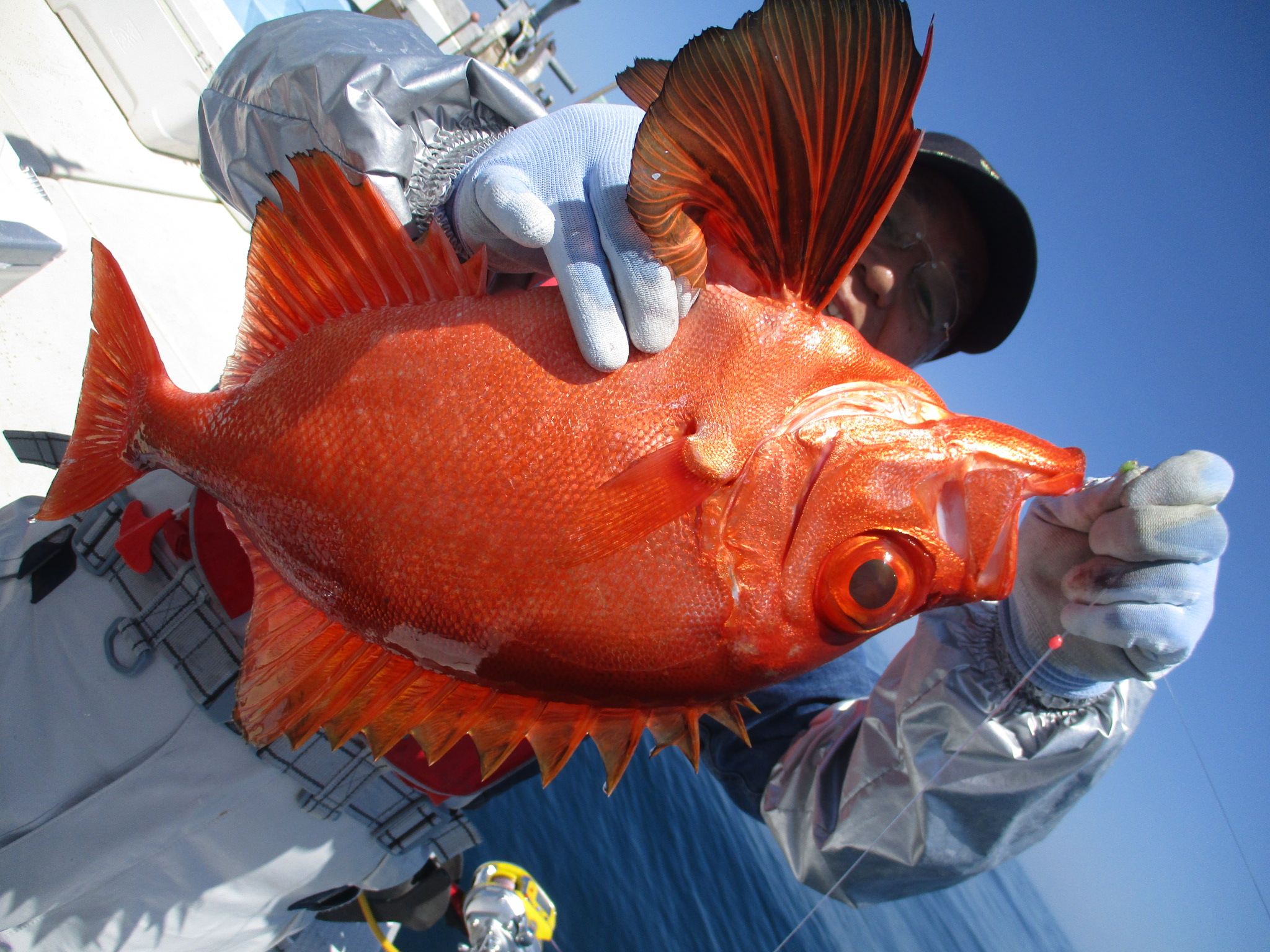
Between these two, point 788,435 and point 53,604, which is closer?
point 788,435

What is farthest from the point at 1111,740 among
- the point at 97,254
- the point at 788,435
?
the point at 97,254

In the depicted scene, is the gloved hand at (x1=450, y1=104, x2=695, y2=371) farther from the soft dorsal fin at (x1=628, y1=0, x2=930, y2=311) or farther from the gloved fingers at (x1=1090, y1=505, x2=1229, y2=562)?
the gloved fingers at (x1=1090, y1=505, x2=1229, y2=562)

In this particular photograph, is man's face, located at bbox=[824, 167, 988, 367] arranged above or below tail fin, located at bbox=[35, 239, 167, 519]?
below

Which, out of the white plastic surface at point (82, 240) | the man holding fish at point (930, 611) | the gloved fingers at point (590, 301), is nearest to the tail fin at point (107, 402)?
the man holding fish at point (930, 611)

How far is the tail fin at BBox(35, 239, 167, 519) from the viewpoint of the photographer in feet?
4.03

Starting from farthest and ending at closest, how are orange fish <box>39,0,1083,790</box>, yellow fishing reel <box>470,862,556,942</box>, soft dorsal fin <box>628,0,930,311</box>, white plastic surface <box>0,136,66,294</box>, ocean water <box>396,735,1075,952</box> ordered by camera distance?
ocean water <box>396,735,1075,952</box>, yellow fishing reel <box>470,862,556,942</box>, white plastic surface <box>0,136,66,294</box>, orange fish <box>39,0,1083,790</box>, soft dorsal fin <box>628,0,930,311</box>

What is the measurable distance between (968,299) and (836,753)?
1.50 m

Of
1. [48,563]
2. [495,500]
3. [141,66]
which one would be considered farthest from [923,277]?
[141,66]

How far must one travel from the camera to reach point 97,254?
1194 mm

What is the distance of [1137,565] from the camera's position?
4.37ft

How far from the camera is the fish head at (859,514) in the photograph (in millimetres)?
890

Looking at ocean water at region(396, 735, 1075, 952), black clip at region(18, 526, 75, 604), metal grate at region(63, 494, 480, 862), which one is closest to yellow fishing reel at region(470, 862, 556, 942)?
ocean water at region(396, 735, 1075, 952)

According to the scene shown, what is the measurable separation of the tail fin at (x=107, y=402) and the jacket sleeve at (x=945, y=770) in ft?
6.45

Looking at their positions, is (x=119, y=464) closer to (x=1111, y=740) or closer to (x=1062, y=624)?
(x=1062, y=624)
